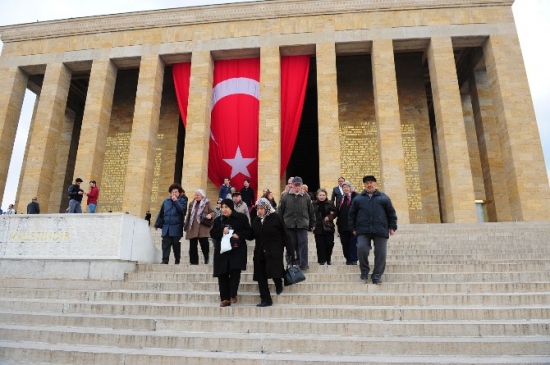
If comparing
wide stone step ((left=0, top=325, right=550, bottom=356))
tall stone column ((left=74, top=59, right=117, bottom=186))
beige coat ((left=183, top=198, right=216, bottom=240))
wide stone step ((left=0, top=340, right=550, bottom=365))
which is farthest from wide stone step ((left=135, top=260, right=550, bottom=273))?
tall stone column ((left=74, top=59, right=117, bottom=186))

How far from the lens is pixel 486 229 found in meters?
9.14

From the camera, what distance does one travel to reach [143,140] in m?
14.8

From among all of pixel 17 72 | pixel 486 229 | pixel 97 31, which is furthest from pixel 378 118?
pixel 17 72

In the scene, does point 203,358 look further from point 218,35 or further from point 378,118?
point 218,35

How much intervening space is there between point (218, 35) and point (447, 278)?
13.7 m

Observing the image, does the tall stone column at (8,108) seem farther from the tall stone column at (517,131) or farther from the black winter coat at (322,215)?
the tall stone column at (517,131)

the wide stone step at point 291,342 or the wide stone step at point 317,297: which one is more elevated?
the wide stone step at point 317,297

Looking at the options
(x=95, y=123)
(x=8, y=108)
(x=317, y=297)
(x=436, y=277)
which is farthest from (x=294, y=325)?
(x=8, y=108)

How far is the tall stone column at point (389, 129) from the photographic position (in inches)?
515

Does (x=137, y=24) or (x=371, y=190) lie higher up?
(x=137, y=24)

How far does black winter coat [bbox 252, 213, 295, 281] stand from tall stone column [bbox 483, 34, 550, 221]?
36.7 ft

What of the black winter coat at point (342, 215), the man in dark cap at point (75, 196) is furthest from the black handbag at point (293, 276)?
the man in dark cap at point (75, 196)

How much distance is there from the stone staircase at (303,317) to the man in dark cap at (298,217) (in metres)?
0.37

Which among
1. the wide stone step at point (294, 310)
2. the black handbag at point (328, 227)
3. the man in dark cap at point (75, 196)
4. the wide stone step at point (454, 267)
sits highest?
the man in dark cap at point (75, 196)
